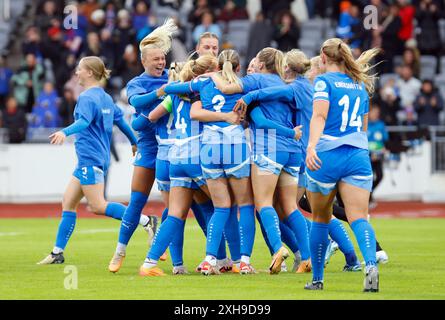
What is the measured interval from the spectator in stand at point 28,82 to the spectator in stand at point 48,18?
1.39m

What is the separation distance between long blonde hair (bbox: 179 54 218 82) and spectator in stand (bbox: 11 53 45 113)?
15.7m

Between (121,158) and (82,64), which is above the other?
(82,64)

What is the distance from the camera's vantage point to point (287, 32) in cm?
2628

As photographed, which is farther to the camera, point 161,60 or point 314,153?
point 161,60

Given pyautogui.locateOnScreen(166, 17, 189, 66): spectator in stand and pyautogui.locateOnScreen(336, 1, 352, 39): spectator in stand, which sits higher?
pyautogui.locateOnScreen(336, 1, 352, 39): spectator in stand

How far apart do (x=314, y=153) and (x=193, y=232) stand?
28.5ft

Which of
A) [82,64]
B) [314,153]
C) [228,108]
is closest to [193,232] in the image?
[82,64]

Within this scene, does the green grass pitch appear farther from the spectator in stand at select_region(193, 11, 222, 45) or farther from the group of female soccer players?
the spectator in stand at select_region(193, 11, 222, 45)

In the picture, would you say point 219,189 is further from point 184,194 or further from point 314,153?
point 314,153

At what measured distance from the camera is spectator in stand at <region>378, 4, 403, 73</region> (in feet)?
87.5

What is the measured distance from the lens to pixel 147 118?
37.6 feet

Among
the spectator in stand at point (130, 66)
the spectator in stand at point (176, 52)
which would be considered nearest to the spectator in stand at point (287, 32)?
the spectator in stand at point (176, 52)

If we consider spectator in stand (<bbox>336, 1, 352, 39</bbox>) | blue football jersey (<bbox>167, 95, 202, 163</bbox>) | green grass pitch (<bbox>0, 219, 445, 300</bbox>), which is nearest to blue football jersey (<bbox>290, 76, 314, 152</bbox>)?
blue football jersey (<bbox>167, 95, 202, 163</bbox>)

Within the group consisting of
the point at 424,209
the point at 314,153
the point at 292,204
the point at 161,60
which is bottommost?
the point at 424,209
